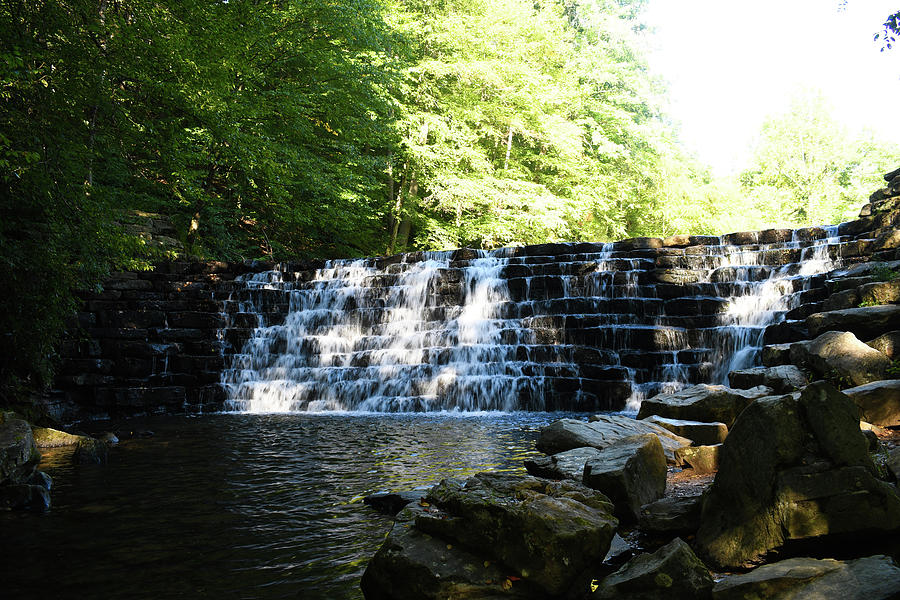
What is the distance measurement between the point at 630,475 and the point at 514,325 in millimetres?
10499

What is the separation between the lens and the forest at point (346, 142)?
9.00 meters

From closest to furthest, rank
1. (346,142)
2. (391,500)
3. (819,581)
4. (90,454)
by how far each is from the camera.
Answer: (819,581) < (391,500) < (90,454) < (346,142)

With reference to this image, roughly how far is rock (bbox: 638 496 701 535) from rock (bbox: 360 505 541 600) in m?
1.29

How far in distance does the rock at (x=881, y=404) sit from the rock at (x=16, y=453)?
29.0 ft

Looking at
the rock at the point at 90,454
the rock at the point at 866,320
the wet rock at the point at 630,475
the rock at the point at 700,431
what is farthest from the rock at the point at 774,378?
the rock at the point at 90,454

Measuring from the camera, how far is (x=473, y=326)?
15070 millimetres

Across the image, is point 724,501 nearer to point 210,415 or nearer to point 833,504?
point 833,504

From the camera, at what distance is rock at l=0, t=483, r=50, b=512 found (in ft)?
17.7

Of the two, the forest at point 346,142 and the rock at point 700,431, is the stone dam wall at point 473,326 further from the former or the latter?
the rock at point 700,431

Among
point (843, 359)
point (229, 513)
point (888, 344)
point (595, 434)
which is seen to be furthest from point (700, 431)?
point (229, 513)

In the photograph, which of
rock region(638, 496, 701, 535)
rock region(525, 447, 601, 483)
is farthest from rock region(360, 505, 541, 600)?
rock region(525, 447, 601, 483)

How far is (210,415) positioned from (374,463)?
24.7 feet

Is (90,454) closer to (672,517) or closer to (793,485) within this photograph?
(672,517)

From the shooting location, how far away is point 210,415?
43.2 feet
